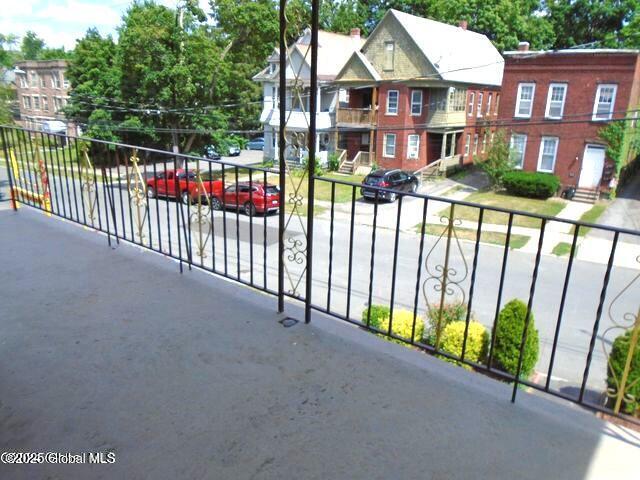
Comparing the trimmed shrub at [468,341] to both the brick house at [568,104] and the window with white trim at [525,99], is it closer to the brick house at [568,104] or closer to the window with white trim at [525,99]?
the brick house at [568,104]

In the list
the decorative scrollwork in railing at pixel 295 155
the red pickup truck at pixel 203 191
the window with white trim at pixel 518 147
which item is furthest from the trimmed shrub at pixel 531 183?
the decorative scrollwork in railing at pixel 295 155

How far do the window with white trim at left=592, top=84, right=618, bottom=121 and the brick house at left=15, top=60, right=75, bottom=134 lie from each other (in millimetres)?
32202

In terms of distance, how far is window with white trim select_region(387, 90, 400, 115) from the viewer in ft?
69.2

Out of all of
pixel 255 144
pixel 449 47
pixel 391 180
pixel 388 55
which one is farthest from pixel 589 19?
pixel 255 144

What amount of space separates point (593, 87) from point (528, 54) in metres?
2.70

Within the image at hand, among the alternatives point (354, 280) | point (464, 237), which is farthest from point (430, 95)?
point (354, 280)

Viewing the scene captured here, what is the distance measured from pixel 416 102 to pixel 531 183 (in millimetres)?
6399

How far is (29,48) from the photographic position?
6122 cm

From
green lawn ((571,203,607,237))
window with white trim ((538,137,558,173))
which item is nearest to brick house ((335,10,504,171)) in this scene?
window with white trim ((538,137,558,173))

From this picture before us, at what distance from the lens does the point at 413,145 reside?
2175cm

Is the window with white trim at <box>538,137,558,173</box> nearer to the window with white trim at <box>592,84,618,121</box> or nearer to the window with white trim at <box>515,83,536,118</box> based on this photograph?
the window with white trim at <box>515,83,536,118</box>

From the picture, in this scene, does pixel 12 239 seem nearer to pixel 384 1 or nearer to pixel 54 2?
pixel 54 2

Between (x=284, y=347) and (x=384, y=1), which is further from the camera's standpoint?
(x=384, y=1)

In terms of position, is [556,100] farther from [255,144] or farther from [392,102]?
[255,144]
